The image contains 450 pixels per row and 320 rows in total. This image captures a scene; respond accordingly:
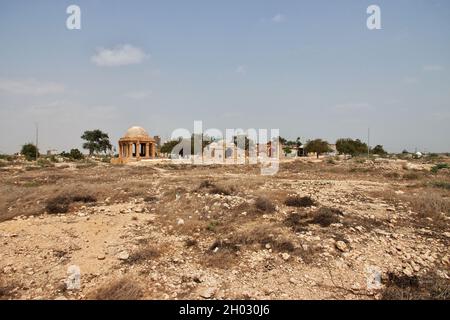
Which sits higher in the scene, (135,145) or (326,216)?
(135,145)

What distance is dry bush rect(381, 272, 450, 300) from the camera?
168 inches

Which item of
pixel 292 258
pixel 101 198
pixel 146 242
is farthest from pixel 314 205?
pixel 101 198

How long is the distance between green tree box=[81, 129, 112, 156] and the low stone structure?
1060 inches

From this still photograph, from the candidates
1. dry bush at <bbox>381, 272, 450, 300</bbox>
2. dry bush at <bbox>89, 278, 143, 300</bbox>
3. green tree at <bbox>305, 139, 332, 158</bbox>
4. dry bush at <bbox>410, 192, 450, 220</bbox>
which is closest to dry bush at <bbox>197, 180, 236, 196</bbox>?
dry bush at <bbox>410, 192, 450, 220</bbox>

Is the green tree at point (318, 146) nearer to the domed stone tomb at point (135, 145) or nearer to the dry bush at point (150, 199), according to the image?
the domed stone tomb at point (135, 145)

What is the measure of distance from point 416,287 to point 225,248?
3199mm

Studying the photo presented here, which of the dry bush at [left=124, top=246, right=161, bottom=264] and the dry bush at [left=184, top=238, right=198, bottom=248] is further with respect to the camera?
the dry bush at [left=184, top=238, right=198, bottom=248]

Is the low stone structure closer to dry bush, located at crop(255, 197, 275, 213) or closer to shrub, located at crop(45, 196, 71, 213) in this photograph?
shrub, located at crop(45, 196, 71, 213)

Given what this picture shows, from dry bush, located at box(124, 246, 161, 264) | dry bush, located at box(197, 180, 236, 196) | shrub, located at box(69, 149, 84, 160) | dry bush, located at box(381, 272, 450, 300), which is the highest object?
shrub, located at box(69, 149, 84, 160)

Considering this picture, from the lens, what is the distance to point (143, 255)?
5.43 meters

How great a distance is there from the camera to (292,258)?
5367mm

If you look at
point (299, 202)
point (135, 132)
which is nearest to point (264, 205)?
point (299, 202)

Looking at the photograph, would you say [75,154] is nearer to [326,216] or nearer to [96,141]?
[96,141]

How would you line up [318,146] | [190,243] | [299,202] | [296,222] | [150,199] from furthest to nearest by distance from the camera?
[318,146], [150,199], [299,202], [296,222], [190,243]
